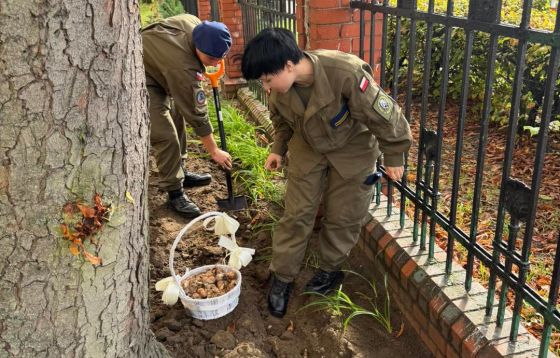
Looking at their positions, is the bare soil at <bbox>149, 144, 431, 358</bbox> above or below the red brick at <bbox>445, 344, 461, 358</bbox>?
below

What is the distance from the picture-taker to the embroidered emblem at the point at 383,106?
2.36 m

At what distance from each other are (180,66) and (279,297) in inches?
62.1

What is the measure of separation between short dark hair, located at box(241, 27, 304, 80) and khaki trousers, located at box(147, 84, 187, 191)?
1612 millimetres

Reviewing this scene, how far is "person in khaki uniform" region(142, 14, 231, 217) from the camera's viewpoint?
3281mm

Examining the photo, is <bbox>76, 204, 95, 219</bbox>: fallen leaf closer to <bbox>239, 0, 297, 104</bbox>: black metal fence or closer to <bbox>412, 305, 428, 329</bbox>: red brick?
<bbox>412, 305, 428, 329</bbox>: red brick

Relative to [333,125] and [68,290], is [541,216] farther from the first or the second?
[68,290]

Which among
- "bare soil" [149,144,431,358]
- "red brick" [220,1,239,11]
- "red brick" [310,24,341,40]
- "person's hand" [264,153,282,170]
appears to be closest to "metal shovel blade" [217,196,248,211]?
"bare soil" [149,144,431,358]

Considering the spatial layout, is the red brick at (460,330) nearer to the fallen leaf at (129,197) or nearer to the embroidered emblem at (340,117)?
the embroidered emblem at (340,117)

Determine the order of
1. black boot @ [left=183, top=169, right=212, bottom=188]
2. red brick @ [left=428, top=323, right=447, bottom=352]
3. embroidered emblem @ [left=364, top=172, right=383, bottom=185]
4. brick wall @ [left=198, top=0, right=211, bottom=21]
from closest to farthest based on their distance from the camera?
red brick @ [left=428, top=323, right=447, bottom=352], embroidered emblem @ [left=364, top=172, right=383, bottom=185], black boot @ [left=183, top=169, right=212, bottom=188], brick wall @ [left=198, top=0, right=211, bottom=21]

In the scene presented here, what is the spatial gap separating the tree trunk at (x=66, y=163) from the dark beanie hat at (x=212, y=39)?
1434mm

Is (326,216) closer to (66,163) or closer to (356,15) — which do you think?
(356,15)

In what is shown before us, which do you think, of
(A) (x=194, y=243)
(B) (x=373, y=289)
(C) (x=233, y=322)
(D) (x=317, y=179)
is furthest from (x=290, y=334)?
(A) (x=194, y=243)

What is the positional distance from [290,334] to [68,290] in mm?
1346

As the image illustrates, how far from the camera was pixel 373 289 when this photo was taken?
2.93 meters
